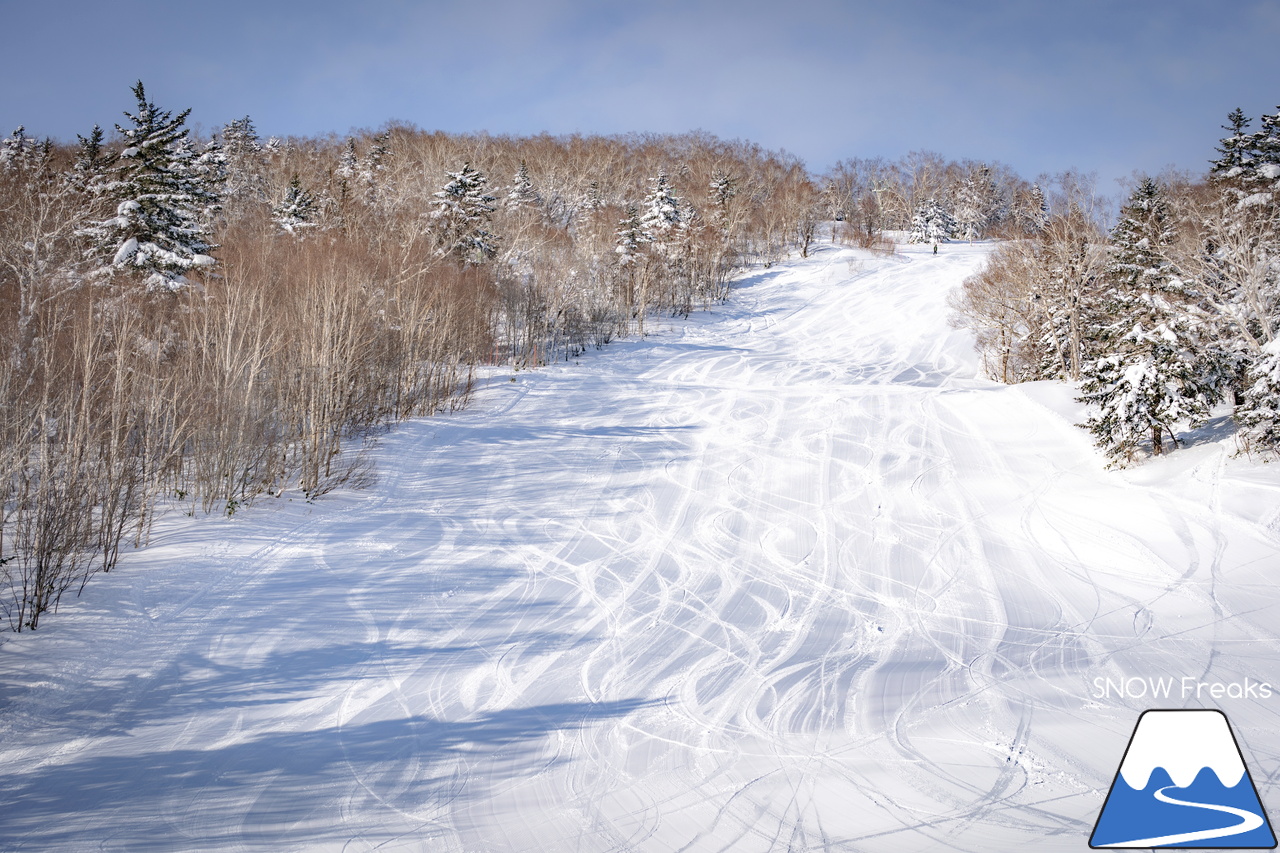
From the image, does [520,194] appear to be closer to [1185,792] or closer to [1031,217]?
[1031,217]

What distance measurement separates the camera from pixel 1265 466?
11805 mm

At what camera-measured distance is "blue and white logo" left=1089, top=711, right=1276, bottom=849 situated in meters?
3.68

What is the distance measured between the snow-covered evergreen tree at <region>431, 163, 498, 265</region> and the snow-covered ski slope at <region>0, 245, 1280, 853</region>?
17093 mm

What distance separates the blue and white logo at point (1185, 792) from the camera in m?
3.68

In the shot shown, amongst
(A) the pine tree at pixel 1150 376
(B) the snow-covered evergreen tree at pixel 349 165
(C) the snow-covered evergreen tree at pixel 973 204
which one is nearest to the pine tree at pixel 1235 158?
(A) the pine tree at pixel 1150 376

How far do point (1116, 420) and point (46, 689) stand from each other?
705 inches

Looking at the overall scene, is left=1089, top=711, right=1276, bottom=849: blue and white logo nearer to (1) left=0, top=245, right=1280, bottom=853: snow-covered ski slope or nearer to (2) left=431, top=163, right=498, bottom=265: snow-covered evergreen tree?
(1) left=0, top=245, right=1280, bottom=853: snow-covered ski slope

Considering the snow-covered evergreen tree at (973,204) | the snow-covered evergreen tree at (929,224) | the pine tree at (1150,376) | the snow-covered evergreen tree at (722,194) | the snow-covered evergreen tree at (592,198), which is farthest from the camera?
the snow-covered evergreen tree at (973,204)

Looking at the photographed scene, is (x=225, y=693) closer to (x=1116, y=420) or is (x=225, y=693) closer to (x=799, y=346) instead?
(x=1116, y=420)

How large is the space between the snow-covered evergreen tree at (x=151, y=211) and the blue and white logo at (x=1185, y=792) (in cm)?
2085

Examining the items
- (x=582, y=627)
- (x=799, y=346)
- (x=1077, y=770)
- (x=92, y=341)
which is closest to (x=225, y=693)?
(x=582, y=627)

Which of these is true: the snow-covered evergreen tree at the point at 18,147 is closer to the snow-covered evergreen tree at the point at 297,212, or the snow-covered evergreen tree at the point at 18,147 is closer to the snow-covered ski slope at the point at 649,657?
the snow-covered evergreen tree at the point at 297,212

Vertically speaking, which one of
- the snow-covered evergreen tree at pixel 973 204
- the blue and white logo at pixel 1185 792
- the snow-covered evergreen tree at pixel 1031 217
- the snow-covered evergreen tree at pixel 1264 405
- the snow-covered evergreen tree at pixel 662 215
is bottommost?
the blue and white logo at pixel 1185 792

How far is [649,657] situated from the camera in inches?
306
